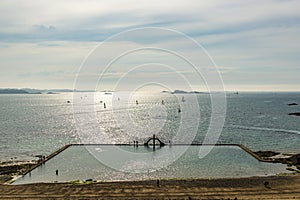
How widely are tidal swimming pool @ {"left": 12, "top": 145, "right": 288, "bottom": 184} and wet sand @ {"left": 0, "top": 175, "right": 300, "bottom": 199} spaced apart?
469cm

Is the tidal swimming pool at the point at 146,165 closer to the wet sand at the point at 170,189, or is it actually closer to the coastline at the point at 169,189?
the coastline at the point at 169,189

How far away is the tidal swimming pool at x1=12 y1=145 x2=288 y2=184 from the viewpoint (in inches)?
1882

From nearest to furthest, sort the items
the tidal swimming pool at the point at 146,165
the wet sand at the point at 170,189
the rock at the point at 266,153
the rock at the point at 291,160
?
the wet sand at the point at 170,189 → the tidal swimming pool at the point at 146,165 → the rock at the point at 291,160 → the rock at the point at 266,153

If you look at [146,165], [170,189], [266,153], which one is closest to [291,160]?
[266,153]

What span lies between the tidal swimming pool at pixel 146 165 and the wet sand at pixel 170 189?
15.4ft

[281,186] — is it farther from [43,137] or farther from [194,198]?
[43,137]

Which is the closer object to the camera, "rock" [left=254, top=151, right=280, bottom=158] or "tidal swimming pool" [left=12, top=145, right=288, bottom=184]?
"tidal swimming pool" [left=12, top=145, right=288, bottom=184]

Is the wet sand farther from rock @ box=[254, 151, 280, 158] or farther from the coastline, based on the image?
rock @ box=[254, 151, 280, 158]

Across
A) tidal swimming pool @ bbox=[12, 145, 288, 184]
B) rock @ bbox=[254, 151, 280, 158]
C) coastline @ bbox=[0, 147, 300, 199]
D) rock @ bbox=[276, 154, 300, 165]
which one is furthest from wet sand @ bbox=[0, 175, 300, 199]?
rock @ bbox=[254, 151, 280, 158]

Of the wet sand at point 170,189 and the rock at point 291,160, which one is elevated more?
the wet sand at point 170,189

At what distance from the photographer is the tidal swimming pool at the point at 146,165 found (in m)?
47.8

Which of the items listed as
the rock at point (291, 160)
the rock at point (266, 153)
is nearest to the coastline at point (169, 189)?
the rock at point (291, 160)

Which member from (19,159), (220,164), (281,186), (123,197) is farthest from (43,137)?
(281,186)

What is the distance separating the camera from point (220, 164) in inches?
2141
